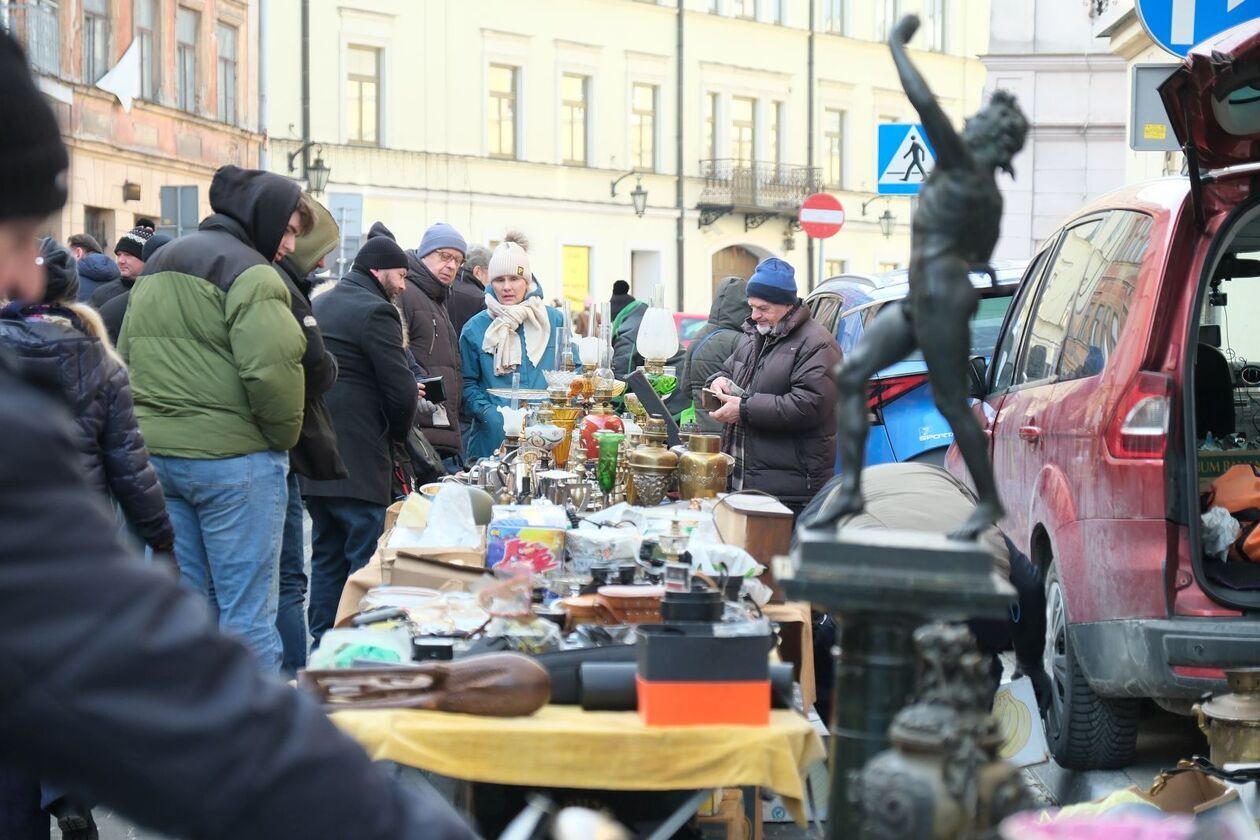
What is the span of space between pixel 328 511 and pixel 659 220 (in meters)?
32.8

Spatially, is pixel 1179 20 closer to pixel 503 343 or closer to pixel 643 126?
pixel 503 343

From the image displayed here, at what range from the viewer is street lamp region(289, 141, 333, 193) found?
29.6 m

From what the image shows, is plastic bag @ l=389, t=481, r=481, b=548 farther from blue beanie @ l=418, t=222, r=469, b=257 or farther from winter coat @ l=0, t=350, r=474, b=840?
blue beanie @ l=418, t=222, r=469, b=257

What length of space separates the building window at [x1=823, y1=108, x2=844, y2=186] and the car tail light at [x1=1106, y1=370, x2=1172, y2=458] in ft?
126

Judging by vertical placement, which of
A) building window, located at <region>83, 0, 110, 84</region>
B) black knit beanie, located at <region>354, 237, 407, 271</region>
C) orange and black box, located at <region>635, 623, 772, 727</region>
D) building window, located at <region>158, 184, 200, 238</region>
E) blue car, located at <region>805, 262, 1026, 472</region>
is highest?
A: building window, located at <region>83, 0, 110, 84</region>

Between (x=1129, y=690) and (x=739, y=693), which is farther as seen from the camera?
(x=1129, y=690)

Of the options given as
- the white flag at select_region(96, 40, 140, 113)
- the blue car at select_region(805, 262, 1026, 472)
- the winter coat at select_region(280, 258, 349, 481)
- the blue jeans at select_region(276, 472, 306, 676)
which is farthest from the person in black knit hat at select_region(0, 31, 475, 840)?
the white flag at select_region(96, 40, 140, 113)

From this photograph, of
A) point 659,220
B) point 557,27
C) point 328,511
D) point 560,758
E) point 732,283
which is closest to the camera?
point 560,758

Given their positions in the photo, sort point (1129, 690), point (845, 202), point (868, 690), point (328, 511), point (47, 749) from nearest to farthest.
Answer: point (47, 749), point (868, 690), point (1129, 690), point (328, 511), point (845, 202)

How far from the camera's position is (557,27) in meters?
37.0

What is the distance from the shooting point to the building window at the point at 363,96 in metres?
33.8

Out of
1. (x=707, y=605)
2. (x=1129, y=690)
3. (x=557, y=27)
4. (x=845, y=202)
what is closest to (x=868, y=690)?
(x=707, y=605)

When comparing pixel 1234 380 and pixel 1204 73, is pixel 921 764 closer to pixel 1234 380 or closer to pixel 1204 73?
pixel 1204 73

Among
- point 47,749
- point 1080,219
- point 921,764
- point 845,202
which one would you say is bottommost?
point 921,764
